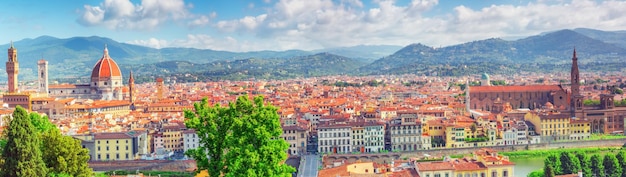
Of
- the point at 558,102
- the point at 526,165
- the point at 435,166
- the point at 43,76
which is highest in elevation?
the point at 43,76

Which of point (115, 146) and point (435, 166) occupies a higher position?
point (435, 166)

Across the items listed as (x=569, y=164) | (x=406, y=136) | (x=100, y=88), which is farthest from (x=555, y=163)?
Result: (x=100, y=88)

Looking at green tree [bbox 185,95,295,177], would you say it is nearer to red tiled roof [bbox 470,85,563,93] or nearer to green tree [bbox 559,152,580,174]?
green tree [bbox 559,152,580,174]

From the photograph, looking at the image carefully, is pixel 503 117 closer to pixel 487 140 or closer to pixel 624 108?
pixel 487 140

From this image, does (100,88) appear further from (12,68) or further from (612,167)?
(612,167)

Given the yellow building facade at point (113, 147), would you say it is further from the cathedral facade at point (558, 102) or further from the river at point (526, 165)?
the cathedral facade at point (558, 102)

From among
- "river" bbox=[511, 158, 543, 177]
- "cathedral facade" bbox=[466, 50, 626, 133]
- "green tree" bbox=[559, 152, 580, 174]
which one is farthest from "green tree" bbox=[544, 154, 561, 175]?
"cathedral facade" bbox=[466, 50, 626, 133]
